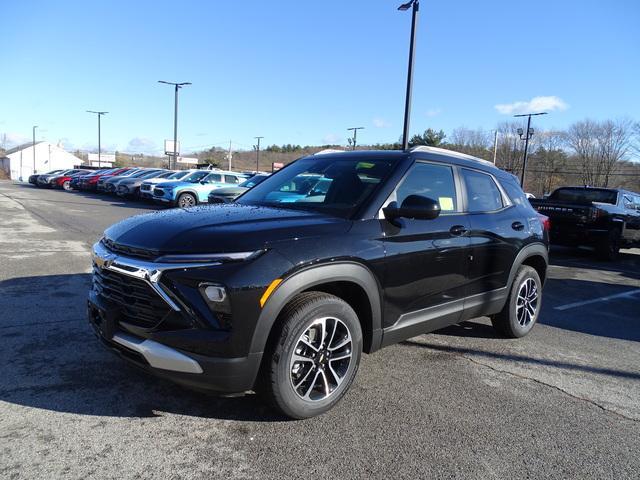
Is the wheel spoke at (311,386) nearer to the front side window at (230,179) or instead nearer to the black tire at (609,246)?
the black tire at (609,246)

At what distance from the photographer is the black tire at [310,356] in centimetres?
297

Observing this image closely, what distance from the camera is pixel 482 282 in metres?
4.51

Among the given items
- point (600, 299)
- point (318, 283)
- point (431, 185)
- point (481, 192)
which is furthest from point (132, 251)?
point (600, 299)

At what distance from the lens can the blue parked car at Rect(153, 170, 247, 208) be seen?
62.9 ft

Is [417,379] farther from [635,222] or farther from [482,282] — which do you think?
[635,222]

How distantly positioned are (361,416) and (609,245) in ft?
34.1

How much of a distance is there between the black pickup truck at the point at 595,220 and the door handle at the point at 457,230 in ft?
27.3

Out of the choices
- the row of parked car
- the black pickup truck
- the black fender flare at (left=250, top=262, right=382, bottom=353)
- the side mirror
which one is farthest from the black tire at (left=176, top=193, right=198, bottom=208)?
the black fender flare at (left=250, top=262, right=382, bottom=353)

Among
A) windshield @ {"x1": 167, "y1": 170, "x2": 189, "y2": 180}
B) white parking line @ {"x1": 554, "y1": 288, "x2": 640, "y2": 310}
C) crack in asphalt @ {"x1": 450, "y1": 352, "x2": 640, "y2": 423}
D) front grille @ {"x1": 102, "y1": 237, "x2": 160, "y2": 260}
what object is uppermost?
windshield @ {"x1": 167, "y1": 170, "x2": 189, "y2": 180}

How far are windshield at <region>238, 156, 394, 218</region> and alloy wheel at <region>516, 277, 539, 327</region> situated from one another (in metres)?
2.29

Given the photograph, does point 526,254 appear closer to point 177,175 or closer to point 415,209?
point 415,209

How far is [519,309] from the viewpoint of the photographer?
519 cm

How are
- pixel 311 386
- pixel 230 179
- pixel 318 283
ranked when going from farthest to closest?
pixel 230 179 < pixel 311 386 < pixel 318 283

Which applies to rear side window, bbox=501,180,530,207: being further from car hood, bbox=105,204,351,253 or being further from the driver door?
car hood, bbox=105,204,351,253
